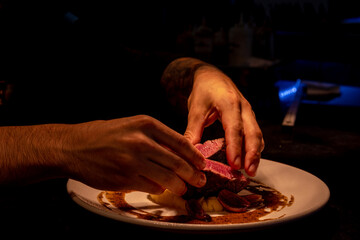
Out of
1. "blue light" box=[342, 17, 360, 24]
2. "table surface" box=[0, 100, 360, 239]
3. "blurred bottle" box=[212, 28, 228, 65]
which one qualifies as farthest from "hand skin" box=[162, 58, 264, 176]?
"blue light" box=[342, 17, 360, 24]

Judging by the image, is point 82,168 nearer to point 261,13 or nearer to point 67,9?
point 67,9

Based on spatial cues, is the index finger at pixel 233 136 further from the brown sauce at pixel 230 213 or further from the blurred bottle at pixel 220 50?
the blurred bottle at pixel 220 50

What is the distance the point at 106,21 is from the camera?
12.9 feet

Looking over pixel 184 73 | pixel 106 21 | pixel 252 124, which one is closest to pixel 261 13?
pixel 106 21

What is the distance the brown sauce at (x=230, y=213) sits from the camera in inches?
42.4

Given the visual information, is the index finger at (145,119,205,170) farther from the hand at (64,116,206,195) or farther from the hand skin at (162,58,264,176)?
the hand skin at (162,58,264,176)

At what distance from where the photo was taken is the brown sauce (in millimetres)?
1077

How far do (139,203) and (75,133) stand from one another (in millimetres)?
330

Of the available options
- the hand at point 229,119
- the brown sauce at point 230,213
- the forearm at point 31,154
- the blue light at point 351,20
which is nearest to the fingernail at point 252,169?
the hand at point 229,119

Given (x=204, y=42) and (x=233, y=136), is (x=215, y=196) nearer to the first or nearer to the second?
(x=233, y=136)

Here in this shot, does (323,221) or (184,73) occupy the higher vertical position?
(184,73)

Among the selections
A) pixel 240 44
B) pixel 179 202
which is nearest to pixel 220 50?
pixel 240 44

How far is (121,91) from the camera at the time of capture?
9.63ft

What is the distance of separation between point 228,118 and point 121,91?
68.1 inches
